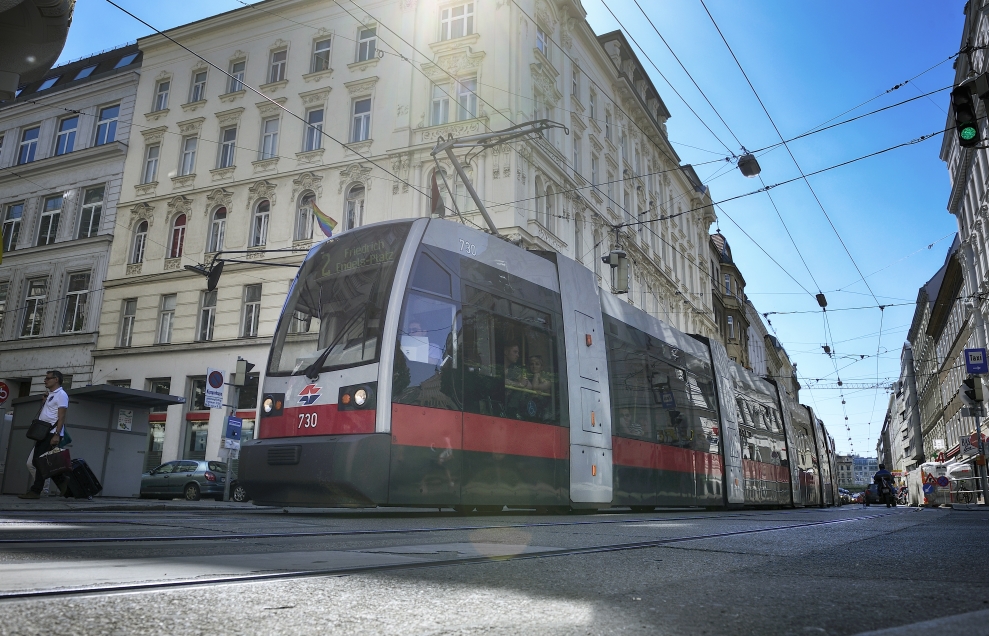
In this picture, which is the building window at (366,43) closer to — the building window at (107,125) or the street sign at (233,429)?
the building window at (107,125)

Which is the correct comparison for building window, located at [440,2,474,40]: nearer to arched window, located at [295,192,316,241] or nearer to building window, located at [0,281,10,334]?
arched window, located at [295,192,316,241]

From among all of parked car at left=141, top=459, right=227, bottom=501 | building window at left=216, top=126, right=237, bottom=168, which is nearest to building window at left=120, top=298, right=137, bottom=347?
building window at left=216, top=126, right=237, bottom=168

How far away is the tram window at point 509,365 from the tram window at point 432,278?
0.33 meters

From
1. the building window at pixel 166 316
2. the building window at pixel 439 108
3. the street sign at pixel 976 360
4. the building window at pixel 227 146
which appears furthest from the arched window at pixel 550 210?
the street sign at pixel 976 360

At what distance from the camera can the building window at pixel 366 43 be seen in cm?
2712

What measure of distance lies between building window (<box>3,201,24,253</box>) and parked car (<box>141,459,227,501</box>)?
16.1 metres

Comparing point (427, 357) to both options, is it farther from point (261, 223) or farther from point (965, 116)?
point (261, 223)

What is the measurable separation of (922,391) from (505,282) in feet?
273

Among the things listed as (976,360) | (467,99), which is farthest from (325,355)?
(976,360)

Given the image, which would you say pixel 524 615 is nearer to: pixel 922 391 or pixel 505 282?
pixel 505 282

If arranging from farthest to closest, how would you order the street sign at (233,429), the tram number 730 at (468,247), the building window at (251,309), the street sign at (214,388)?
the building window at (251,309) → the street sign at (233,429) → the street sign at (214,388) → the tram number 730 at (468,247)

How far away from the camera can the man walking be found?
9.95 meters

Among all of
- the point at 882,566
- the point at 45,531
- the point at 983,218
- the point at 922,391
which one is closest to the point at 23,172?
the point at 45,531

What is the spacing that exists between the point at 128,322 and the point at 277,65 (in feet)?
35.3
